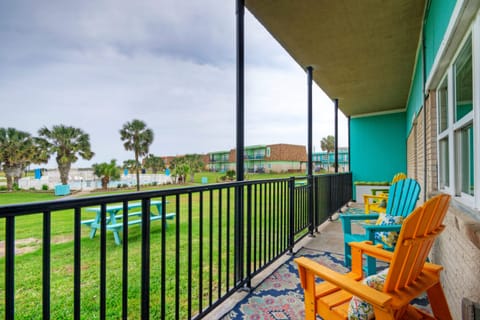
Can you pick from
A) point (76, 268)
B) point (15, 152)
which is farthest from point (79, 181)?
point (76, 268)

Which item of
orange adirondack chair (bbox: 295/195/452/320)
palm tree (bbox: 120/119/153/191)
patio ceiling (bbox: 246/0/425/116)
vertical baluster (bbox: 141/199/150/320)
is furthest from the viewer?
palm tree (bbox: 120/119/153/191)

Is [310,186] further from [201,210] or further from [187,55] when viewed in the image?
[187,55]

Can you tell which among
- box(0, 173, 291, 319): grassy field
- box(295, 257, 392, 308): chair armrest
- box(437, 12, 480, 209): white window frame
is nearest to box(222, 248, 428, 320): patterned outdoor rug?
box(0, 173, 291, 319): grassy field

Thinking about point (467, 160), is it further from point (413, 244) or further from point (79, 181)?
point (79, 181)

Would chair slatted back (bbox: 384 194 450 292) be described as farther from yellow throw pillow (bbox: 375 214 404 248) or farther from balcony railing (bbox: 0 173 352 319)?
yellow throw pillow (bbox: 375 214 404 248)

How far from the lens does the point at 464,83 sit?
1559 mm

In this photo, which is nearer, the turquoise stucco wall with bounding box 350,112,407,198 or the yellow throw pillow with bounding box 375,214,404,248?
the yellow throw pillow with bounding box 375,214,404,248

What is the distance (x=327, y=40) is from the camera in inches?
131

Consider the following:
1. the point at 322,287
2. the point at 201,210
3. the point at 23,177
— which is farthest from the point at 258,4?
the point at 23,177

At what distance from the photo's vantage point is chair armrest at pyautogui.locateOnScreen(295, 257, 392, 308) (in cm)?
100

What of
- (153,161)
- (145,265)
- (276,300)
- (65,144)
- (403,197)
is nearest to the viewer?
(145,265)

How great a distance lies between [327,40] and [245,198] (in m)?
2.60

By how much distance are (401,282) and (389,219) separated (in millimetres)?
1453

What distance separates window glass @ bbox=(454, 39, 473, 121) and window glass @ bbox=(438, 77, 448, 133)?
51 centimetres
